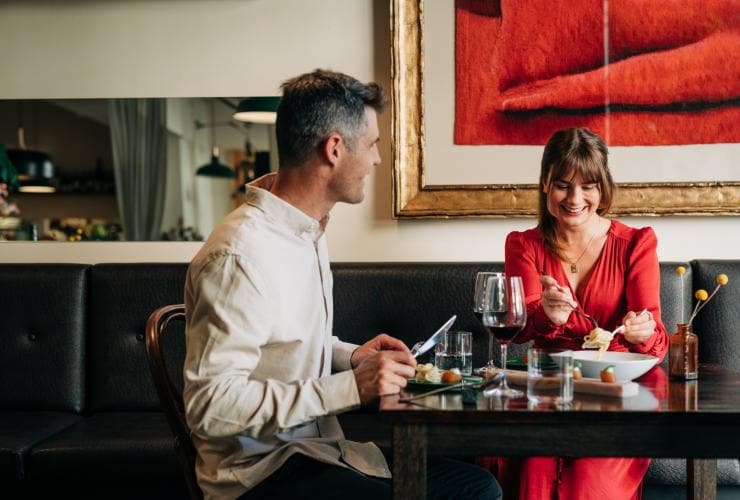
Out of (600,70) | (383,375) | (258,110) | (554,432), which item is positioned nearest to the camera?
(554,432)

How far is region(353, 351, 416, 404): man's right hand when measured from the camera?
150 cm

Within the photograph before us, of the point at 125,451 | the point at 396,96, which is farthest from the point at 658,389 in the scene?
the point at 396,96

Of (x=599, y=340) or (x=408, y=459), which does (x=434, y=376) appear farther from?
(x=599, y=340)

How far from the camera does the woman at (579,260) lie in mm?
2187

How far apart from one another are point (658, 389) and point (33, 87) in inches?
105

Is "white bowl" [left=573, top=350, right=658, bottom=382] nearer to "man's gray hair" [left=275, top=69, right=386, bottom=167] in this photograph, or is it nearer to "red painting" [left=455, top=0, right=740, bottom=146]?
"man's gray hair" [left=275, top=69, right=386, bottom=167]

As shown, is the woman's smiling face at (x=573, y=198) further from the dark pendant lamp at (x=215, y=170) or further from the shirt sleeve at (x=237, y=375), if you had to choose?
the dark pendant lamp at (x=215, y=170)

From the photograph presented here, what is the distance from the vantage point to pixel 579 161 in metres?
2.39

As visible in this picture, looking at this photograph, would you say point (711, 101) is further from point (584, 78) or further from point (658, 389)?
point (658, 389)

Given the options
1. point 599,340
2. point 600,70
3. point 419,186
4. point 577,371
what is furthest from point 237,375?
point 600,70

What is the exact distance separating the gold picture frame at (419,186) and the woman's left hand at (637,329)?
3.70 feet

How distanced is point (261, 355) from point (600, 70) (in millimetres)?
1968

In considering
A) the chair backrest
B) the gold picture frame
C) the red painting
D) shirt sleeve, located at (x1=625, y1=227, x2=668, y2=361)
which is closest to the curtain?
the gold picture frame

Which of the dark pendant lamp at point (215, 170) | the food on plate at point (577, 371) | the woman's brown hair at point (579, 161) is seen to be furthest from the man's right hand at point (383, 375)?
the dark pendant lamp at point (215, 170)
